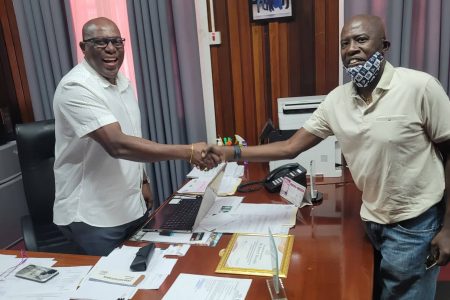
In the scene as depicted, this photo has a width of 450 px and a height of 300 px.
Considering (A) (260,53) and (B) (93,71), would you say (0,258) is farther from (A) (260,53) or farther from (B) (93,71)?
(A) (260,53)

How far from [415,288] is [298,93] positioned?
1634 millimetres

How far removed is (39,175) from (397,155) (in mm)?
1688

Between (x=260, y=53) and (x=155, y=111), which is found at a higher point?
(x=260, y=53)

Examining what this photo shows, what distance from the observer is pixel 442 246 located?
1.33m

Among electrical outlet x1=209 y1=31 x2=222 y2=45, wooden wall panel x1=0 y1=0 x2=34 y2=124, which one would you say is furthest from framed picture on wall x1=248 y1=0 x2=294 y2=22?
wooden wall panel x1=0 y1=0 x2=34 y2=124

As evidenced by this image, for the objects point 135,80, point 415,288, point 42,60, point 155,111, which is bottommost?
point 415,288

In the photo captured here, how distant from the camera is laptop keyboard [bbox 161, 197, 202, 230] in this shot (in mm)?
1668

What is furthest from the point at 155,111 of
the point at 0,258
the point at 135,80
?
the point at 0,258

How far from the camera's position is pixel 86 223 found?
1721mm

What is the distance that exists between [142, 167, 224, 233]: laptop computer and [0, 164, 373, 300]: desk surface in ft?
0.47

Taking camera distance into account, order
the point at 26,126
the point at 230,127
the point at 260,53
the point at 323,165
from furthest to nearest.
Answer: the point at 230,127
the point at 260,53
the point at 323,165
the point at 26,126

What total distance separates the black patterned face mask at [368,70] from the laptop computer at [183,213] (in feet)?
2.33

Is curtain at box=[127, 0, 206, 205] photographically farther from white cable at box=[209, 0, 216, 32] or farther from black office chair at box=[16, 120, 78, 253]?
black office chair at box=[16, 120, 78, 253]

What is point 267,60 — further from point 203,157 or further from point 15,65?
point 15,65
